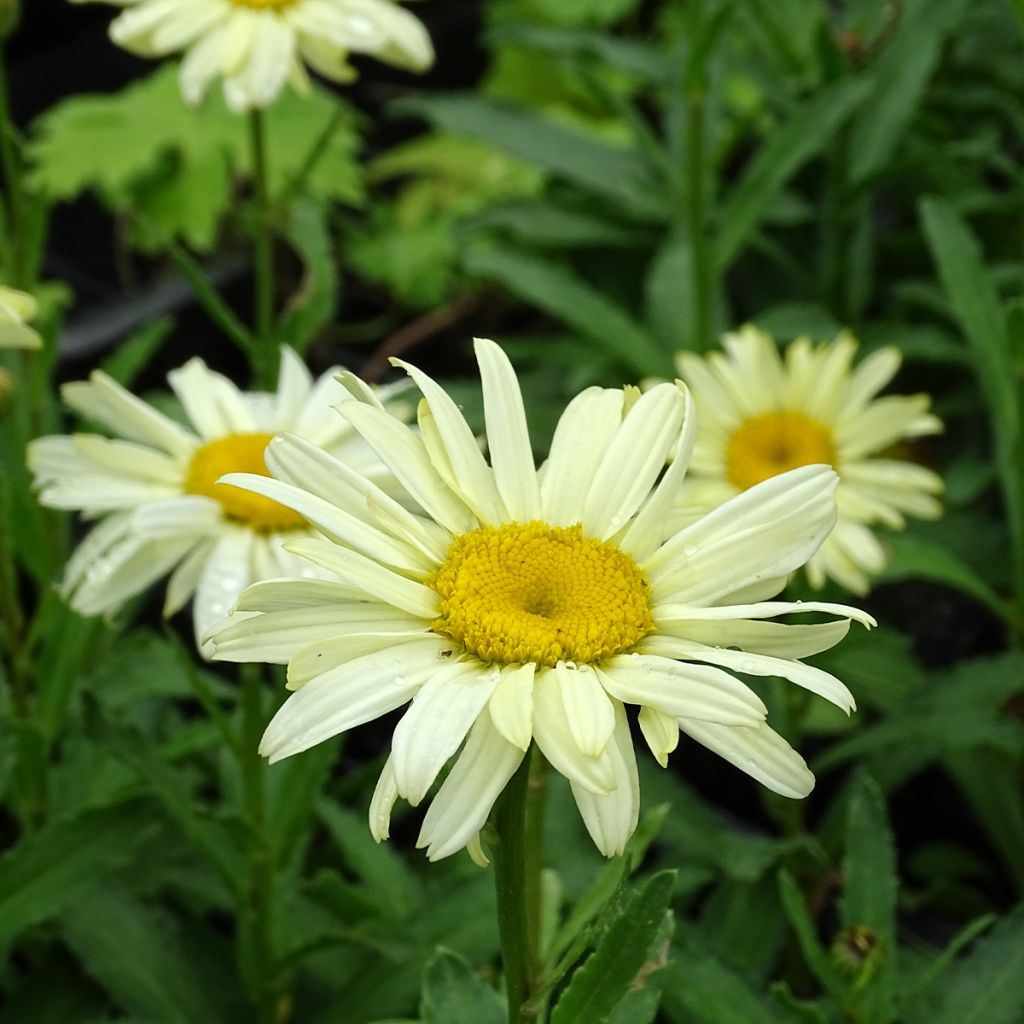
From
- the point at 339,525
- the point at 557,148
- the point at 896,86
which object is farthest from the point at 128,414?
the point at 896,86

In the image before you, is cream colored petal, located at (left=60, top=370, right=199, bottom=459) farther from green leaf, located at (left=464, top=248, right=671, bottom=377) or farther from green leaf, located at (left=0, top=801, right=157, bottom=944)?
green leaf, located at (left=464, top=248, right=671, bottom=377)

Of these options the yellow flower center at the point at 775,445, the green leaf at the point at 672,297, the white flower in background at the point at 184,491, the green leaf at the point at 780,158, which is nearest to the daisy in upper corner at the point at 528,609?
the white flower in background at the point at 184,491

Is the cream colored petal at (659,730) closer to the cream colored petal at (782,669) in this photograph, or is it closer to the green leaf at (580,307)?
the cream colored petal at (782,669)

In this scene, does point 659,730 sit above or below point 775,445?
above

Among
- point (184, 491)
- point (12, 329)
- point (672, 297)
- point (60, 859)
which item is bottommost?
point (60, 859)

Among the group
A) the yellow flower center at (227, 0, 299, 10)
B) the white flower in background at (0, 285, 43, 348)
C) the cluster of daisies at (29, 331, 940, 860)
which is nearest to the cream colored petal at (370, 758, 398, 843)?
the cluster of daisies at (29, 331, 940, 860)

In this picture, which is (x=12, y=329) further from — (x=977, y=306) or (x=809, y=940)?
(x=977, y=306)
